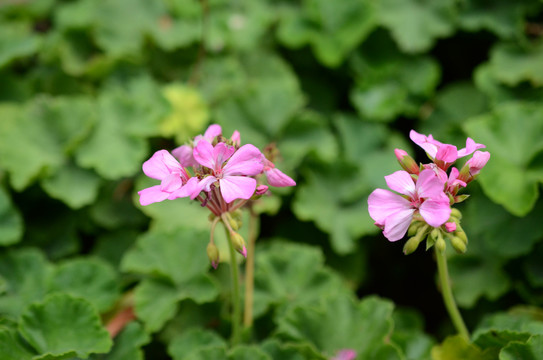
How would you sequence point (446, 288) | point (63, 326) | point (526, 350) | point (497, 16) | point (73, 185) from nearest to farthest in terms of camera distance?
point (526, 350) → point (446, 288) → point (63, 326) → point (73, 185) → point (497, 16)

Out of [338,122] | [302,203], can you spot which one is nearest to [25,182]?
[302,203]

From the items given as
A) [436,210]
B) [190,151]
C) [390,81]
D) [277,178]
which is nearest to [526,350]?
[436,210]

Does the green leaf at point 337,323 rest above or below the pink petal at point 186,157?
below

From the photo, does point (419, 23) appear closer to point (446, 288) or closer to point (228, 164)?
point (446, 288)

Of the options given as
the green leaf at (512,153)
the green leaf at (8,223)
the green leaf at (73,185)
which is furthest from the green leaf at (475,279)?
the green leaf at (8,223)

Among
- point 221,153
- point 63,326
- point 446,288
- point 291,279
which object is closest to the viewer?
point 221,153

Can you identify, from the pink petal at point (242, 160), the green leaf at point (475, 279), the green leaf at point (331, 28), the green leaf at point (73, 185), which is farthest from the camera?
the green leaf at point (331, 28)

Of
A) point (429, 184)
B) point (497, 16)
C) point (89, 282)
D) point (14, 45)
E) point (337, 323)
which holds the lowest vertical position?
point (337, 323)

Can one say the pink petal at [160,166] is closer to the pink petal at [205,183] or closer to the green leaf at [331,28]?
the pink petal at [205,183]
